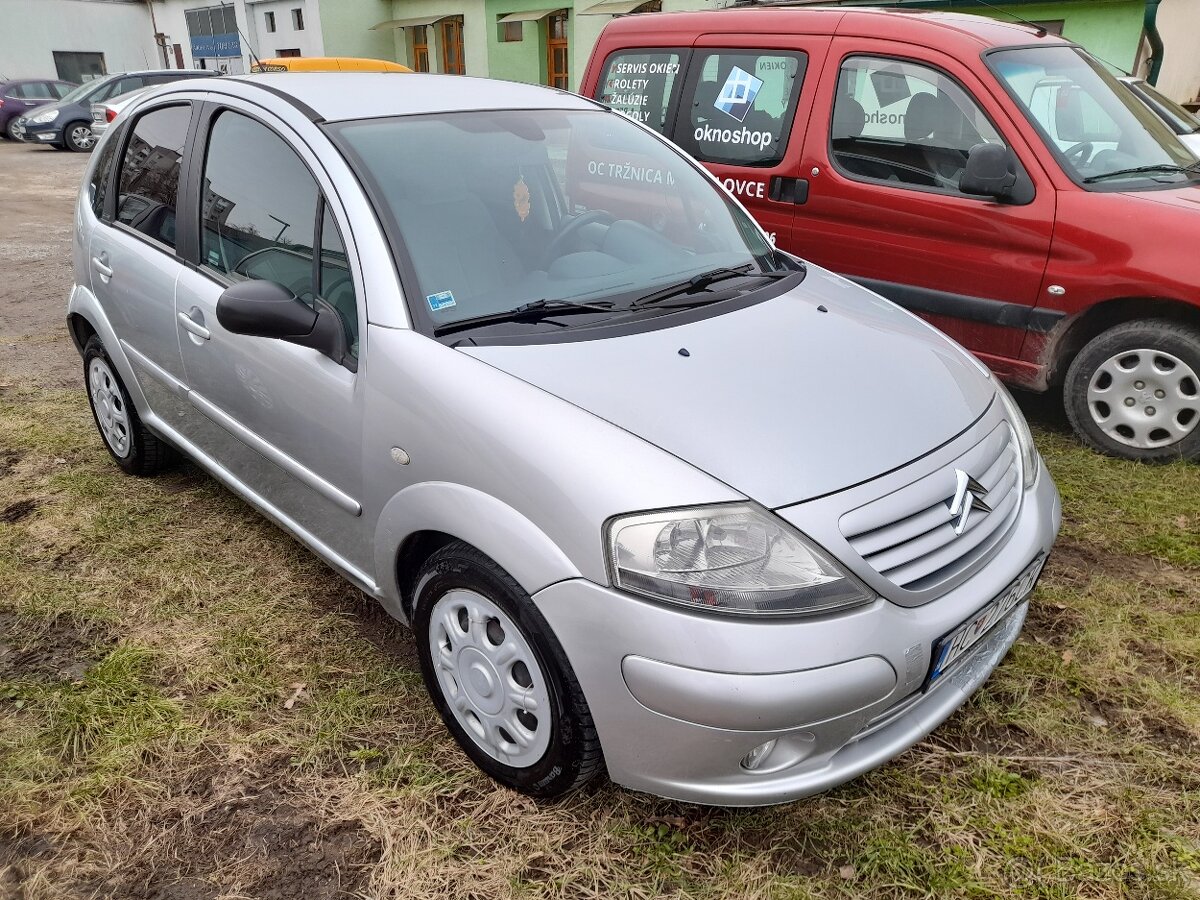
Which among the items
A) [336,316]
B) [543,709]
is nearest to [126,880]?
[543,709]

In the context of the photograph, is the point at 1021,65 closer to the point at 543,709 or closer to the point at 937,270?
the point at 937,270

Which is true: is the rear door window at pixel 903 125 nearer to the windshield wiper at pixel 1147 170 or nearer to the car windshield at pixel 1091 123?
the car windshield at pixel 1091 123

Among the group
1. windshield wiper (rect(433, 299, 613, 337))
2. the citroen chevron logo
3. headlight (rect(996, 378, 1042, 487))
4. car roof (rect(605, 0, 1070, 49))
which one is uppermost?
car roof (rect(605, 0, 1070, 49))

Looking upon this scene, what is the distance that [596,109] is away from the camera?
3.25 metres

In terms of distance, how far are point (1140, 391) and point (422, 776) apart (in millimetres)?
3358

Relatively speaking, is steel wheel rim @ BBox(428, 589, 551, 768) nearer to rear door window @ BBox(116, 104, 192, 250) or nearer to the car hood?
the car hood

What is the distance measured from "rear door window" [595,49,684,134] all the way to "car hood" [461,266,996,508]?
280cm

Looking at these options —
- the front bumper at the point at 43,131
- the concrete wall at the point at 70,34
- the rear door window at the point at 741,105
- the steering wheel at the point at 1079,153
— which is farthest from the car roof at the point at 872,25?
the concrete wall at the point at 70,34

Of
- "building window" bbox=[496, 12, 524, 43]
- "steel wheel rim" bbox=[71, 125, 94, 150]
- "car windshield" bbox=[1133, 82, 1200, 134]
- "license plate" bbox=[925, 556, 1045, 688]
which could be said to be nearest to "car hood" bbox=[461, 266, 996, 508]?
"license plate" bbox=[925, 556, 1045, 688]

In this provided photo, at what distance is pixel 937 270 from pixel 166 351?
328 cm

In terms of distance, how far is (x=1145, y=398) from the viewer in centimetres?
388

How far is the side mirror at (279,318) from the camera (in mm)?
2312

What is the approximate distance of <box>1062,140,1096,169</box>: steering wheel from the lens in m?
3.91

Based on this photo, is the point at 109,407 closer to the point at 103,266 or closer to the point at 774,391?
the point at 103,266
